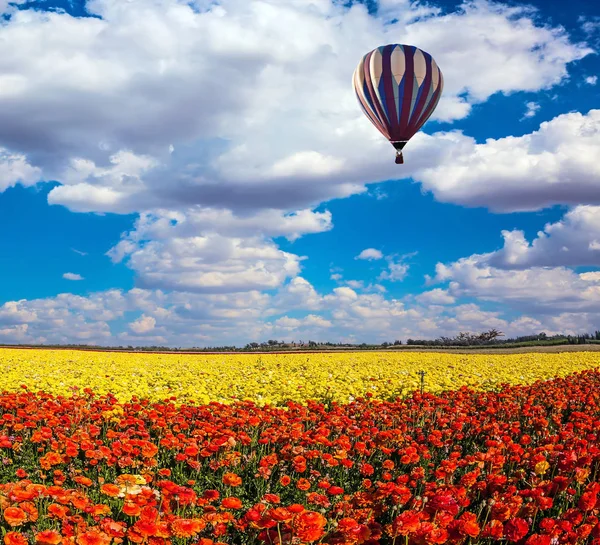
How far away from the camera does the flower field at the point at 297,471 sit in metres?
4.30

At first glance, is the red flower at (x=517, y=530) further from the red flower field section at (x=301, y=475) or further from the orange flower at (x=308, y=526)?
the orange flower at (x=308, y=526)

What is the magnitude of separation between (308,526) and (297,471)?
3039mm

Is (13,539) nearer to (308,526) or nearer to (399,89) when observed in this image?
(308,526)

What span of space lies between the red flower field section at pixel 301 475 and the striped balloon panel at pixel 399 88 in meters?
16.0

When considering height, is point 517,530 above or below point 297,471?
above

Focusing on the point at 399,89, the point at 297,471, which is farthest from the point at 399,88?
the point at 297,471

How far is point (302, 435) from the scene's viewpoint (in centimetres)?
764

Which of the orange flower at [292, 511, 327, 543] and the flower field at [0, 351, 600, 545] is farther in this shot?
the flower field at [0, 351, 600, 545]

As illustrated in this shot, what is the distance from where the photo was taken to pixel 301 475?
7820 mm

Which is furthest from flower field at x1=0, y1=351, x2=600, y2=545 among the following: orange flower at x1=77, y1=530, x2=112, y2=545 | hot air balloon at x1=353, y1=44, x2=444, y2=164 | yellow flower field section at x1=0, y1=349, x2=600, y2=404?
hot air balloon at x1=353, y1=44, x2=444, y2=164

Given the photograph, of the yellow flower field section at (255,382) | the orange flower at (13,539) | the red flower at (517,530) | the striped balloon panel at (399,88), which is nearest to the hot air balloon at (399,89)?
the striped balloon panel at (399,88)

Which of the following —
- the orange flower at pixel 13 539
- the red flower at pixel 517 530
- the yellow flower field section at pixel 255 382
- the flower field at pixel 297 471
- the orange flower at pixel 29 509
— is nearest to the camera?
the orange flower at pixel 13 539

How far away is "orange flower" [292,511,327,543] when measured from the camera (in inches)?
153

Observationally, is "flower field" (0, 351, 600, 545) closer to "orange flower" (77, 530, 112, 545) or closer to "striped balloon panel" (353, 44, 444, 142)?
"orange flower" (77, 530, 112, 545)
